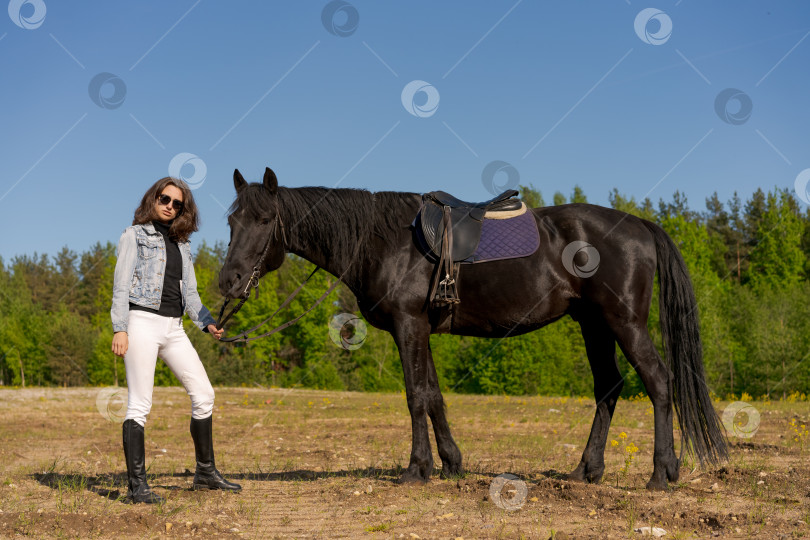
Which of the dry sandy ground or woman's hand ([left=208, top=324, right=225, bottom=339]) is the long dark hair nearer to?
woman's hand ([left=208, top=324, right=225, bottom=339])

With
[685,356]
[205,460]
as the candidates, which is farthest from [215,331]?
[685,356]

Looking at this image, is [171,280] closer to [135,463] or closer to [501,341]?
[135,463]

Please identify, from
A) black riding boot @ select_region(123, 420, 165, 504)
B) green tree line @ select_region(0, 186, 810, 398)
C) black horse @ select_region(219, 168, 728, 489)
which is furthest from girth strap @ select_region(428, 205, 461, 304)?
green tree line @ select_region(0, 186, 810, 398)

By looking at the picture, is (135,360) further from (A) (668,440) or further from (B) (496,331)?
(A) (668,440)

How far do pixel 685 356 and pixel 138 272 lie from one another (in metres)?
5.35

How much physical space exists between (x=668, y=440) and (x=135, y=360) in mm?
4964

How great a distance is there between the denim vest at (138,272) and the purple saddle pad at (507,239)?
2.91m

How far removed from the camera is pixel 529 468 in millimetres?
7387

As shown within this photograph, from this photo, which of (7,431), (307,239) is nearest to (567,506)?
(307,239)

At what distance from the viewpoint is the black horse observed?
615 cm

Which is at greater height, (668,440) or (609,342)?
(609,342)

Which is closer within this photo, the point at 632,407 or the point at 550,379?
the point at 632,407

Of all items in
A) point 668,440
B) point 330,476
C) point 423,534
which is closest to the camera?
point 423,534

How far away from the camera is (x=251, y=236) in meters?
6.18
